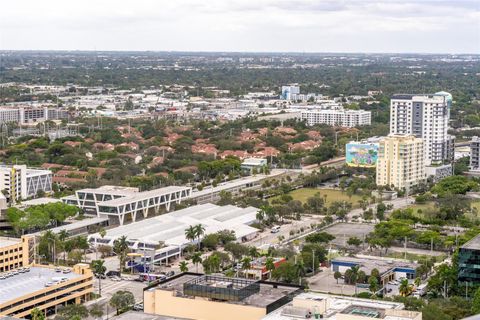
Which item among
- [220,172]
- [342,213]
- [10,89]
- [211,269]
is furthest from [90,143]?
[10,89]

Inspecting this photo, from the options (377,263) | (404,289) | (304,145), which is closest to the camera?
(404,289)

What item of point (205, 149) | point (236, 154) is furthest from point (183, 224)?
point (205, 149)

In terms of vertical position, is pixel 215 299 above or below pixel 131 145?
above

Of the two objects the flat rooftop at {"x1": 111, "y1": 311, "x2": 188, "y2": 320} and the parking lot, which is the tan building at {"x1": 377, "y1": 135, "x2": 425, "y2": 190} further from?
the flat rooftop at {"x1": 111, "y1": 311, "x2": 188, "y2": 320}

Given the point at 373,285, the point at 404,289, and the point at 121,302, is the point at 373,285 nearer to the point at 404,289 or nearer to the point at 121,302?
the point at 404,289

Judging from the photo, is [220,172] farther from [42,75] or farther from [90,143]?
[42,75]

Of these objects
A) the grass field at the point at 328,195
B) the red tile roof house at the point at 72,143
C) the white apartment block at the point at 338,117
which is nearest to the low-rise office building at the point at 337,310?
the grass field at the point at 328,195

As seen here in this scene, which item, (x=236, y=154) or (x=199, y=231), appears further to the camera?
(x=236, y=154)
